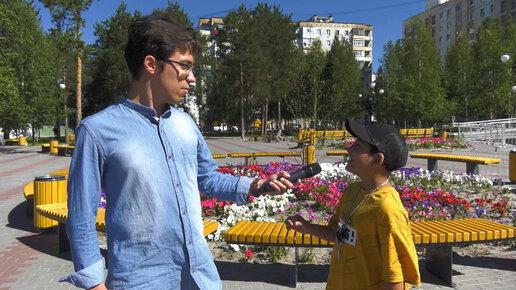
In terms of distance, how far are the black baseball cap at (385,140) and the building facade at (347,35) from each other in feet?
291

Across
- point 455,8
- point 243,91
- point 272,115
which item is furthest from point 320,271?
point 455,8

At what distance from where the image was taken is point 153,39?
1574mm

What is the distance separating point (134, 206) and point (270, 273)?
315 centimetres

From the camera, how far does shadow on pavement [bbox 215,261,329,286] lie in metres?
4.18

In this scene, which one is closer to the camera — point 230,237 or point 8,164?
point 230,237

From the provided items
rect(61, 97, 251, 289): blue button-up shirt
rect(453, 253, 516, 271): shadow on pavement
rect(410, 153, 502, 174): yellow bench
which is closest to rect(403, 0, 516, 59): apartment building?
rect(410, 153, 502, 174): yellow bench

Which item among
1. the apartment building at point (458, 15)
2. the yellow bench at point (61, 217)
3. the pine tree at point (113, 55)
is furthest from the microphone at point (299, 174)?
the apartment building at point (458, 15)

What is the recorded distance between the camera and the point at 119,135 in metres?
1.52

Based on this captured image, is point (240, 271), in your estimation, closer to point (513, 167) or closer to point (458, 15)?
point (513, 167)

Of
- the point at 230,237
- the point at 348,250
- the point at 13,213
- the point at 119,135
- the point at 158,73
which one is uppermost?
the point at 158,73

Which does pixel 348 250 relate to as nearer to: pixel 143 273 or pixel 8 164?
pixel 143 273

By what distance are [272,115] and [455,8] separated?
40.8 metres

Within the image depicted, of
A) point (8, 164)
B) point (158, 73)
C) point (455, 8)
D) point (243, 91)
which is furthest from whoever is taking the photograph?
point (455, 8)

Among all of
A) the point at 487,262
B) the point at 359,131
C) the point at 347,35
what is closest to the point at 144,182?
the point at 359,131
